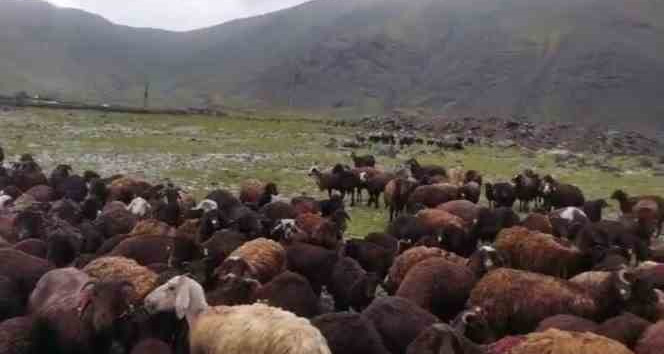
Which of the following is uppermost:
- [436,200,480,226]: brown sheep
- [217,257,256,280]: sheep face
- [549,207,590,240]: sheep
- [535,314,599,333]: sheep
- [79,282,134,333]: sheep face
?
[549,207,590,240]: sheep

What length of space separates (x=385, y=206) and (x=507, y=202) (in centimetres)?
381

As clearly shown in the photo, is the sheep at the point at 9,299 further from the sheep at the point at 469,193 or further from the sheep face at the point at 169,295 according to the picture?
the sheep at the point at 469,193

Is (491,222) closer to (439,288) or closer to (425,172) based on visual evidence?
(439,288)

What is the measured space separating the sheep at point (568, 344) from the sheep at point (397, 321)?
4.31 feet

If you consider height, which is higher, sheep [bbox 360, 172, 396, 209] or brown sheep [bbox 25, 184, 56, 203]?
sheep [bbox 360, 172, 396, 209]

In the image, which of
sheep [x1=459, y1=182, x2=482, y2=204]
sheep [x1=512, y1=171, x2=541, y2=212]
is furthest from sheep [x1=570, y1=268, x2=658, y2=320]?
sheep [x1=512, y1=171, x2=541, y2=212]

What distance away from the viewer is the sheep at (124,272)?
1023 centimetres

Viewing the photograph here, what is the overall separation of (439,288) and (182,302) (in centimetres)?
378

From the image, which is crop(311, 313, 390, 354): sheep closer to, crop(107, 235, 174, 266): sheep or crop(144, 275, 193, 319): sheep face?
crop(144, 275, 193, 319): sheep face

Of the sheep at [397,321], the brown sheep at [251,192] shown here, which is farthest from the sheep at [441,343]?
Result: the brown sheep at [251,192]

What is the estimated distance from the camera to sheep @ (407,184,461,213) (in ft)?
67.2

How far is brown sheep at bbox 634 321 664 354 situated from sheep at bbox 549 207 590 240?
6.50 m

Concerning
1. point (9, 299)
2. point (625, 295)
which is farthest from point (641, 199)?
point (9, 299)

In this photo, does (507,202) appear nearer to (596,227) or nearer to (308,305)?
(596,227)
